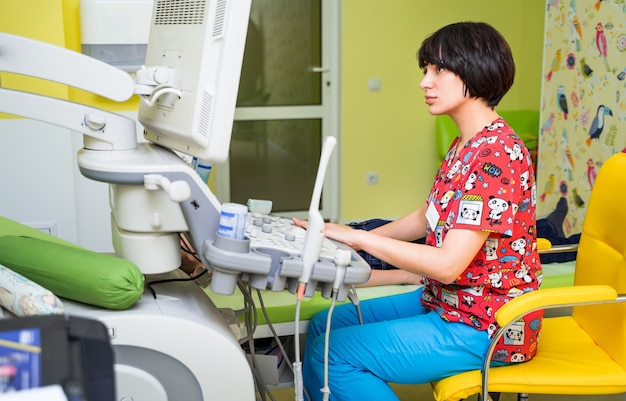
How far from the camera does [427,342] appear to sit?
1.82 m

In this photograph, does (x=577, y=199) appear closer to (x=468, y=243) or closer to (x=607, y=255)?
(x=607, y=255)

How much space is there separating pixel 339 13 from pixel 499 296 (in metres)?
3.69

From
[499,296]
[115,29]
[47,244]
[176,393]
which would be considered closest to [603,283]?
[499,296]

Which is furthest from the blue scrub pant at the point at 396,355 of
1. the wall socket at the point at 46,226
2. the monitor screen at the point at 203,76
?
the wall socket at the point at 46,226

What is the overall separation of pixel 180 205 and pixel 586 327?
1.27m

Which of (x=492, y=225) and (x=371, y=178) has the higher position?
→ (x=492, y=225)

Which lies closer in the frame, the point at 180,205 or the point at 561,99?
the point at 180,205

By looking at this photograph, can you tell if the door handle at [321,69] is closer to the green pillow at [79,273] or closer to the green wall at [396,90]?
the green wall at [396,90]

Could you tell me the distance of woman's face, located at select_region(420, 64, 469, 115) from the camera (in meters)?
1.81

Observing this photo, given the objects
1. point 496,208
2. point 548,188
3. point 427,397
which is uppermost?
point 496,208

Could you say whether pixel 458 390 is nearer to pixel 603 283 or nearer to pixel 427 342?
pixel 427 342

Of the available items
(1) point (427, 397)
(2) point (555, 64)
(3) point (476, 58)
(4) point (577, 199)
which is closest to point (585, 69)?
(2) point (555, 64)

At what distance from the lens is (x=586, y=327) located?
2127mm

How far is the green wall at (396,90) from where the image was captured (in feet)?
17.1
